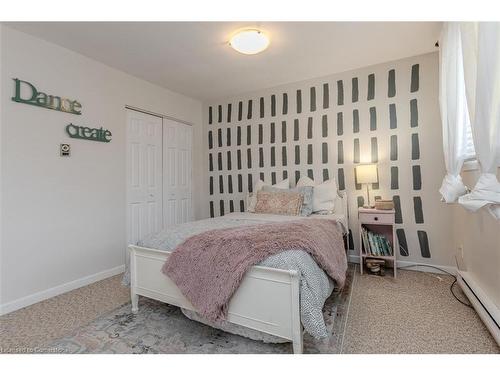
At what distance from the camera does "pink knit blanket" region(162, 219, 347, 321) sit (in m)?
1.52

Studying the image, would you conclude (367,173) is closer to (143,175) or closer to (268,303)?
(268,303)

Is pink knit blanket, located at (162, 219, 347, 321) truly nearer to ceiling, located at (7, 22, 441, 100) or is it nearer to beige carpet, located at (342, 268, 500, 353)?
beige carpet, located at (342, 268, 500, 353)

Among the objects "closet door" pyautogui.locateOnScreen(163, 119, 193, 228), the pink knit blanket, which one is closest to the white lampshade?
the pink knit blanket

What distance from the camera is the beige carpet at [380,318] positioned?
156 centimetres

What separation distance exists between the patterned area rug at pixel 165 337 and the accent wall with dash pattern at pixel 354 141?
1.60 m

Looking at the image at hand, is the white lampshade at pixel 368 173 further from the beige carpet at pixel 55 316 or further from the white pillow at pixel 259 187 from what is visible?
the beige carpet at pixel 55 316

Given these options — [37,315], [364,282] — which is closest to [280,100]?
[364,282]

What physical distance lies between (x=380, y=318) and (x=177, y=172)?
Result: 10.3 feet

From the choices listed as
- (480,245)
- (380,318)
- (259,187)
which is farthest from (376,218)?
(259,187)

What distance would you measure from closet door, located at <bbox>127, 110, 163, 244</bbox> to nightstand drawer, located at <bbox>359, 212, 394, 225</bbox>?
2.67 m

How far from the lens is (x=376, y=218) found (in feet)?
8.89

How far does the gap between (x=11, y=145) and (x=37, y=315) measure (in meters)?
1.43

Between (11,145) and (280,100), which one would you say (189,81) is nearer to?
(280,100)

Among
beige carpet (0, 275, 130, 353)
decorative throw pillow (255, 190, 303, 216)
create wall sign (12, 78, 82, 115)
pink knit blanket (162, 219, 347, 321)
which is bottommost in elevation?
beige carpet (0, 275, 130, 353)
